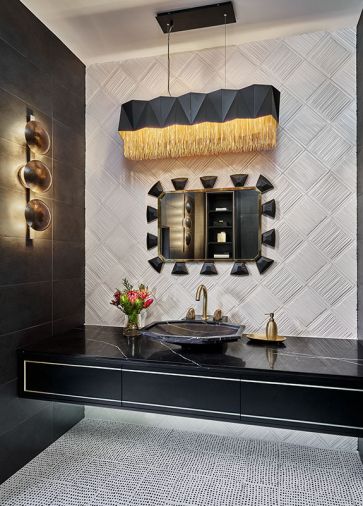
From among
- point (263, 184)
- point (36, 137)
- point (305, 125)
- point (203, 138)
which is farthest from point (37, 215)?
point (305, 125)

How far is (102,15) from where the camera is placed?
91.6 inches

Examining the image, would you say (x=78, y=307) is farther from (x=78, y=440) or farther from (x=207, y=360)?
(x=207, y=360)

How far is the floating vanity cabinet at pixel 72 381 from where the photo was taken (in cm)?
203

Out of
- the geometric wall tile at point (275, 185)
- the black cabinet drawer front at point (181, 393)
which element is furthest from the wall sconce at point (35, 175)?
the black cabinet drawer front at point (181, 393)

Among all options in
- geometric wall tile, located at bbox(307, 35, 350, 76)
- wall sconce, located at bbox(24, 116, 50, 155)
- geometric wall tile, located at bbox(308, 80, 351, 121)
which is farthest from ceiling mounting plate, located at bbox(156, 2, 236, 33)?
wall sconce, located at bbox(24, 116, 50, 155)

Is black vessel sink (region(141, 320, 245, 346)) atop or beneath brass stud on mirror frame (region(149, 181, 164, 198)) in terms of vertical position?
beneath

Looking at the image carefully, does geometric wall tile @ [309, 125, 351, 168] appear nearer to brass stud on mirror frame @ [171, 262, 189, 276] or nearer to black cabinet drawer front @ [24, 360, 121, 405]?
brass stud on mirror frame @ [171, 262, 189, 276]

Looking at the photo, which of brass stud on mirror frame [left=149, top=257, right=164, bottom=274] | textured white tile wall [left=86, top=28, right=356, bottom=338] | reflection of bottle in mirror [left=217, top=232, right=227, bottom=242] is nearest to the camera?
textured white tile wall [left=86, top=28, right=356, bottom=338]

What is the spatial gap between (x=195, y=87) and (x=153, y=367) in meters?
2.05

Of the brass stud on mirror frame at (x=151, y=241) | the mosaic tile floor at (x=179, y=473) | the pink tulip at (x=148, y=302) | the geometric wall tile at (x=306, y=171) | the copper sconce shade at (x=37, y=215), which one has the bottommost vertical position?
the mosaic tile floor at (x=179, y=473)

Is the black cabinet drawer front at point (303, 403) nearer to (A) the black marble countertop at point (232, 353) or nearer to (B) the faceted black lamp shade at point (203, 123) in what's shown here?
(A) the black marble countertop at point (232, 353)

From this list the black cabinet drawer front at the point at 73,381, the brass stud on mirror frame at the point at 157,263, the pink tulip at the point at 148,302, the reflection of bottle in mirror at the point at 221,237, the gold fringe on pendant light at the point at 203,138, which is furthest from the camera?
the brass stud on mirror frame at the point at 157,263

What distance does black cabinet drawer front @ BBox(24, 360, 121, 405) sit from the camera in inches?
79.8

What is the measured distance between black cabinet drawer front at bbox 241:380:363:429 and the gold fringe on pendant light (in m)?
1.48
